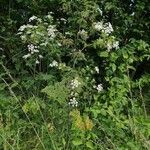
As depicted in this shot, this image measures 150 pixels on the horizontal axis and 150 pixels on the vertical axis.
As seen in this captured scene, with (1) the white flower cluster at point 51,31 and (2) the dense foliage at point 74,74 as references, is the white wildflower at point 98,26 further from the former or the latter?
Answer: (1) the white flower cluster at point 51,31

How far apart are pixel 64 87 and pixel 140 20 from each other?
5.81 feet

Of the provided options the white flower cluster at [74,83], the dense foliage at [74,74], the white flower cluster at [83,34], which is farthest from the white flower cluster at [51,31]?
the white flower cluster at [74,83]

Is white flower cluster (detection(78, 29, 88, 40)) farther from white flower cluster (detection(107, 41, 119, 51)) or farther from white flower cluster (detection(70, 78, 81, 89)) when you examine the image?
white flower cluster (detection(70, 78, 81, 89))

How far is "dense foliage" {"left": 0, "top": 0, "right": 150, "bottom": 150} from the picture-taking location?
4.23m

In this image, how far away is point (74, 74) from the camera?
177 inches

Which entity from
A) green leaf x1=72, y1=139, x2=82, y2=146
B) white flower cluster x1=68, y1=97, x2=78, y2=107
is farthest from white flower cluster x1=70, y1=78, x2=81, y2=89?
green leaf x1=72, y1=139, x2=82, y2=146

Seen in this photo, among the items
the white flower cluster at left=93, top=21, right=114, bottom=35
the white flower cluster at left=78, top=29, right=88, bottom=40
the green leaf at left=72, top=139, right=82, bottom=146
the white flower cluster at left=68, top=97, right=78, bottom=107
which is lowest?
the green leaf at left=72, top=139, right=82, bottom=146

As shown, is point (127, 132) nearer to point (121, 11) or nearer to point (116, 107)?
point (116, 107)

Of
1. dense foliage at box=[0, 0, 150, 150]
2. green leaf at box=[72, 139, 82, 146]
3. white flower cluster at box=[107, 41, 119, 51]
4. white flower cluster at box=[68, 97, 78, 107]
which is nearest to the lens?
green leaf at box=[72, 139, 82, 146]

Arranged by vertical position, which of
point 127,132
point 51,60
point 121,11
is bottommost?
point 127,132

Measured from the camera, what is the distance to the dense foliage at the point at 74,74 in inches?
166

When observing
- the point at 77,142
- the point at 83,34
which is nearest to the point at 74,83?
the point at 77,142

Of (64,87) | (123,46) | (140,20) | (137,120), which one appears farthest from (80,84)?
(140,20)

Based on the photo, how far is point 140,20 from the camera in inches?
215
